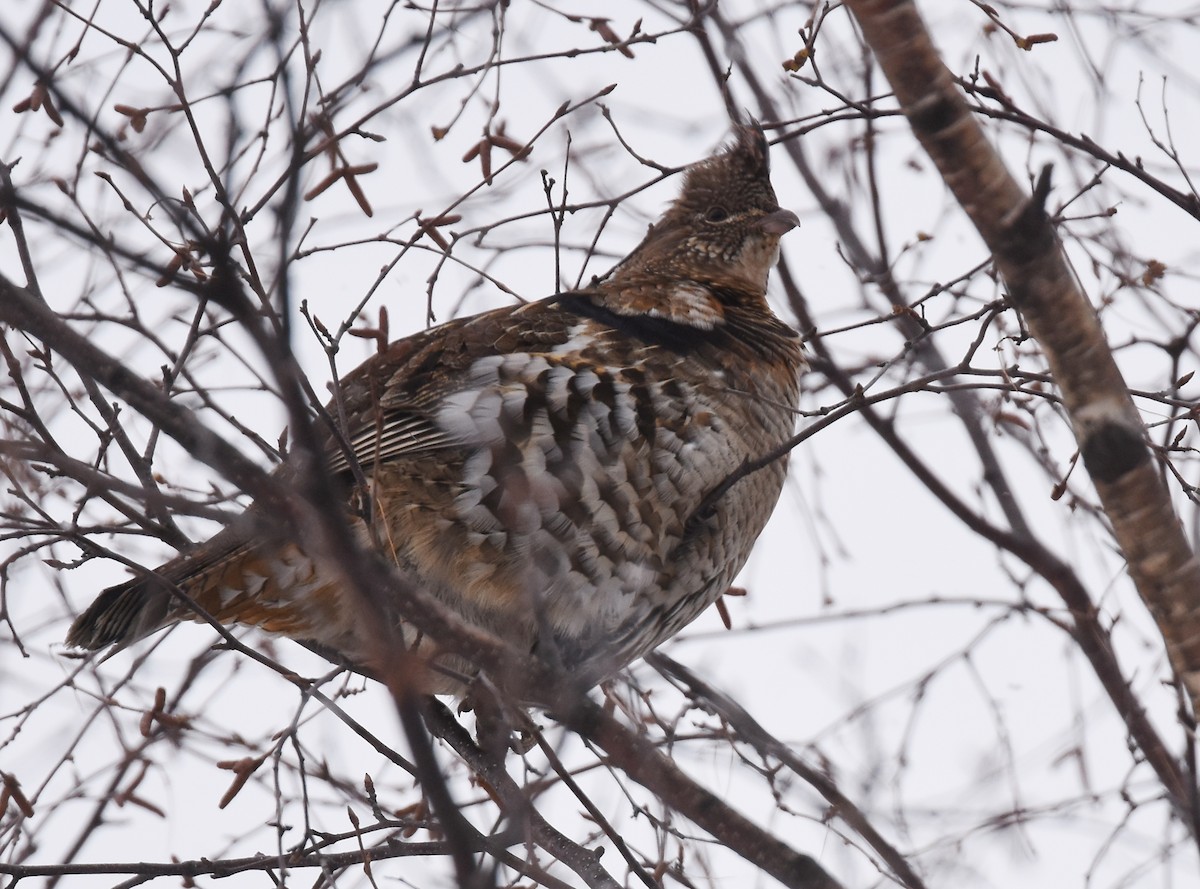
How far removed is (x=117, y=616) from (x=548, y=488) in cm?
137

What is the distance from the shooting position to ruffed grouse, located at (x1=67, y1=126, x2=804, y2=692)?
425 centimetres

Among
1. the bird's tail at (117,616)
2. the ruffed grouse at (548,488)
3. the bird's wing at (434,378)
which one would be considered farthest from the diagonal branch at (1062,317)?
the bird's tail at (117,616)

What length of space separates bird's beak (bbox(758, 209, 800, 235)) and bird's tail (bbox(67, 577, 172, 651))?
9.44ft

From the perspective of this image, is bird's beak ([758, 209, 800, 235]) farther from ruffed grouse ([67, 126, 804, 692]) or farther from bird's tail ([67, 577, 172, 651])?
bird's tail ([67, 577, 172, 651])

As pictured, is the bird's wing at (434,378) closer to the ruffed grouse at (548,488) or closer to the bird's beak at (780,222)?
the ruffed grouse at (548,488)

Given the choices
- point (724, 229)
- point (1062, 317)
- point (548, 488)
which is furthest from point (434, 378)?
point (1062, 317)

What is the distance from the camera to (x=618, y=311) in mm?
→ 5051

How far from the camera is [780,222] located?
18.7 feet

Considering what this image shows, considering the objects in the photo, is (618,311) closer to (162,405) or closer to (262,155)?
(262,155)

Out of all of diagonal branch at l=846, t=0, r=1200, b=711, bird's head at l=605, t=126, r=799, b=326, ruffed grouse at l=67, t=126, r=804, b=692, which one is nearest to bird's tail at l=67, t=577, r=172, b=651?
ruffed grouse at l=67, t=126, r=804, b=692

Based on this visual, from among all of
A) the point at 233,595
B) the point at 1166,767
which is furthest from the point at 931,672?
the point at 233,595

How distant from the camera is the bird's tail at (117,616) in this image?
13.7ft

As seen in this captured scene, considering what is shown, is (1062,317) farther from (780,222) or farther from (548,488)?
(780,222)

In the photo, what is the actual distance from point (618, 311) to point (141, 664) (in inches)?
82.5
